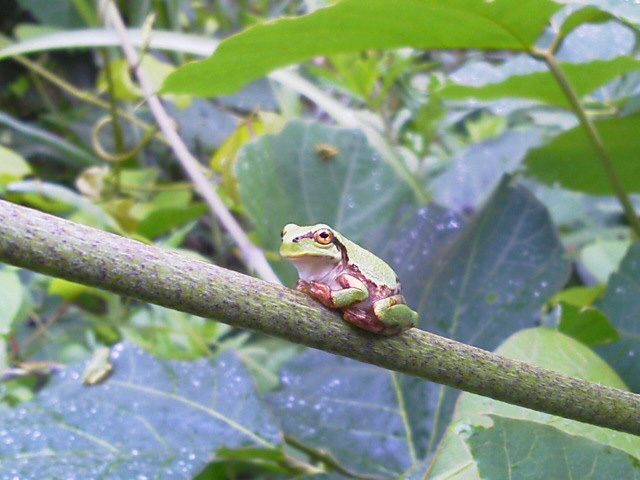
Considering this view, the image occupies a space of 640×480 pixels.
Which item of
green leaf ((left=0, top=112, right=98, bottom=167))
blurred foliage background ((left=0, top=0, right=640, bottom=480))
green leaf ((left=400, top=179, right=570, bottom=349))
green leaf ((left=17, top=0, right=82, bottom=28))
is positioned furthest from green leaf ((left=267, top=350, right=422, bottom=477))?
green leaf ((left=17, top=0, right=82, bottom=28))

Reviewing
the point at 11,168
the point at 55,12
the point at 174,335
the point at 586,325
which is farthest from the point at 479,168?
the point at 55,12

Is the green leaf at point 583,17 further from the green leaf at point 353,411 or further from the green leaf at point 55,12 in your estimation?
the green leaf at point 55,12

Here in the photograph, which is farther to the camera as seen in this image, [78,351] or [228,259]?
[228,259]

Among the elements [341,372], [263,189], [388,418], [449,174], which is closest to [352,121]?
[449,174]

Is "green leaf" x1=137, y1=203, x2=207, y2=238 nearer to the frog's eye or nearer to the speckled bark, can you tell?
the frog's eye

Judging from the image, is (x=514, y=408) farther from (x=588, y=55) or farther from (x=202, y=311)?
(x=588, y=55)

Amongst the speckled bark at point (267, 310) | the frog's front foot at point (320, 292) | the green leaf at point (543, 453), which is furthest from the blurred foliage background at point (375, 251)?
the frog's front foot at point (320, 292)
